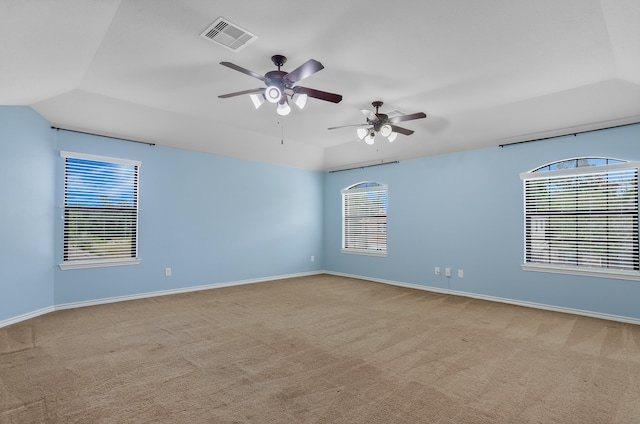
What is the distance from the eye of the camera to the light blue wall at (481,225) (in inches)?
172

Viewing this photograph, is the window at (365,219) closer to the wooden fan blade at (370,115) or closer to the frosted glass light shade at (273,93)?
the wooden fan blade at (370,115)

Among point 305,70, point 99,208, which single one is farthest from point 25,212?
point 305,70

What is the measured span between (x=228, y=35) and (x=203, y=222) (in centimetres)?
389

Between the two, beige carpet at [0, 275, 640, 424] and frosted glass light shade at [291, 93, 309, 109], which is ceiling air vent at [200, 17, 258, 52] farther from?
beige carpet at [0, 275, 640, 424]

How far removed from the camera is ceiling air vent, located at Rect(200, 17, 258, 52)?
2.75 metres

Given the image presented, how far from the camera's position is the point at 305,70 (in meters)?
2.85

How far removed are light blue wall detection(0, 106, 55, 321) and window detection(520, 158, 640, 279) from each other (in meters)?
6.95

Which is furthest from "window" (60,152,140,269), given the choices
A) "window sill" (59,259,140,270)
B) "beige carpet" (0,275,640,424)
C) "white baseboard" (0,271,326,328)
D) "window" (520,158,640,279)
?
"window" (520,158,640,279)

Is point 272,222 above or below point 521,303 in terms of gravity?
above

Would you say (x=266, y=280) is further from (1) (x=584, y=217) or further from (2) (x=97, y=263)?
(1) (x=584, y=217)

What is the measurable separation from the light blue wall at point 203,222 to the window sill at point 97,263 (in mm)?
68

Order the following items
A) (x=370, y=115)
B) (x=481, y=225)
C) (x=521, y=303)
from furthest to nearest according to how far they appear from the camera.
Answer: (x=481, y=225) < (x=521, y=303) < (x=370, y=115)

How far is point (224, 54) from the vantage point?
3246 millimetres

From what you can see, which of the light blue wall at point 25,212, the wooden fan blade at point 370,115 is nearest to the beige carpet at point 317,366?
the light blue wall at point 25,212
